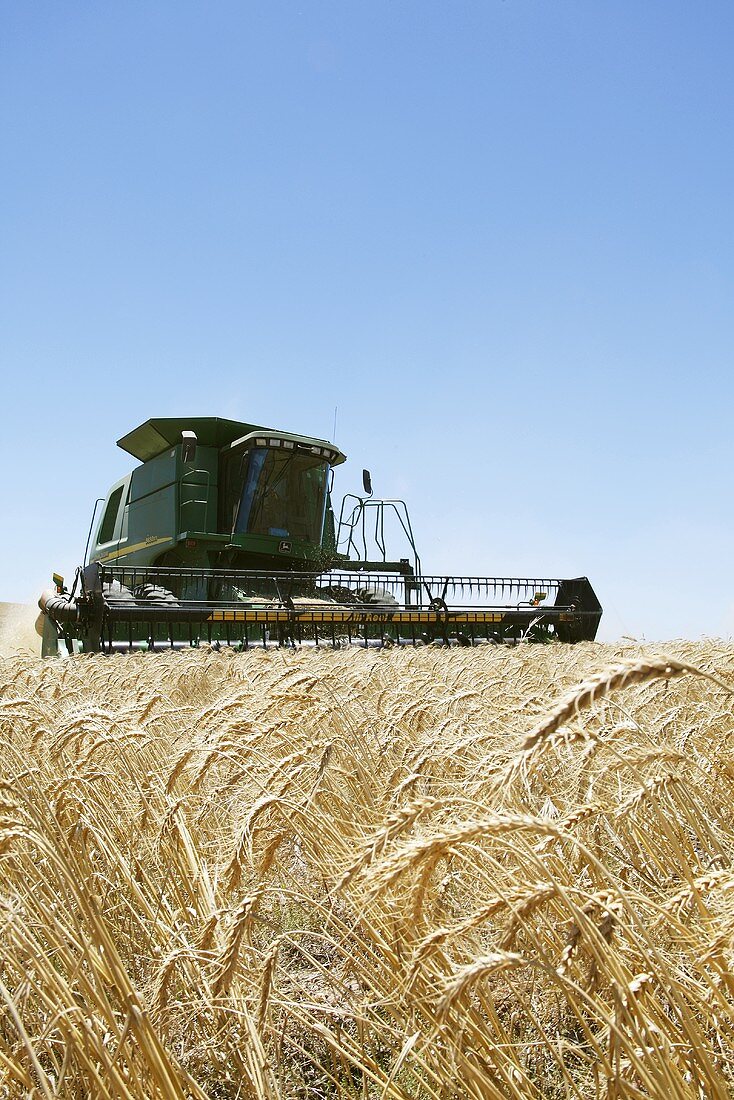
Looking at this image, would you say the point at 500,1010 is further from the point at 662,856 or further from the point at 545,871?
the point at 545,871

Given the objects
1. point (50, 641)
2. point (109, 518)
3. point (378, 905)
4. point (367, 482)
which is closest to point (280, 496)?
point (367, 482)

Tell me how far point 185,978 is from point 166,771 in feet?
2.93

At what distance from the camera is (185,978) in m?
1.77

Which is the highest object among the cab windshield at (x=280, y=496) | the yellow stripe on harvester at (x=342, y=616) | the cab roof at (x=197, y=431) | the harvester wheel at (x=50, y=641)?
the cab roof at (x=197, y=431)

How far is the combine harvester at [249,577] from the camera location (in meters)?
9.43

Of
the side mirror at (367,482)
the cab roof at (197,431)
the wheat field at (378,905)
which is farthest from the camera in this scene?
the cab roof at (197,431)

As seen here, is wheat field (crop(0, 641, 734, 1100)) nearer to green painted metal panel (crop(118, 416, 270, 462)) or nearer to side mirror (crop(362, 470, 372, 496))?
side mirror (crop(362, 470, 372, 496))

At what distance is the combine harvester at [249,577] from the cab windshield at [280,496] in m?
0.02

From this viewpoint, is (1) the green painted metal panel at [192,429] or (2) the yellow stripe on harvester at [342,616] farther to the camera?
(1) the green painted metal panel at [192,429]

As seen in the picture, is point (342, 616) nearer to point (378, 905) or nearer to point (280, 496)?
point (280, 496)

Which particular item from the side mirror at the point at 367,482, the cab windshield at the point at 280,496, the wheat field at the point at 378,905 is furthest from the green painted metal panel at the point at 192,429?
the wheat field at the point at 378,905

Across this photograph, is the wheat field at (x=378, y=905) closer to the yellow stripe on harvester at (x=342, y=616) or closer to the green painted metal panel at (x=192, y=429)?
the yellow stripe on harvester at (x=342, y=616)

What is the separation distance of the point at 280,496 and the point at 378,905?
1054cm

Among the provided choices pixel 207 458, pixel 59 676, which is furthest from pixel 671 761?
pixel 207 458
